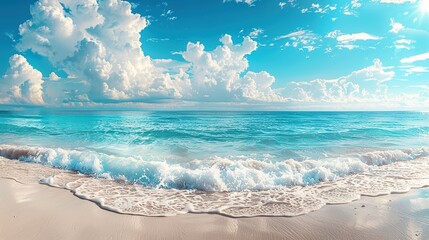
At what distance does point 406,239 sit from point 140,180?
313 inches

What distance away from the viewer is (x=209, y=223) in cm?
561

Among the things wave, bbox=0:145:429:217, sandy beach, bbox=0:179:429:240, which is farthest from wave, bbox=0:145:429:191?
sandy beach, bbox=0:179:429:240

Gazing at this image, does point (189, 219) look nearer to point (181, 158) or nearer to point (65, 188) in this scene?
point (65, 188)

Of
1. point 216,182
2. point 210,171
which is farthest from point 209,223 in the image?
point 210,171

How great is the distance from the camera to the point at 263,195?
7715mm

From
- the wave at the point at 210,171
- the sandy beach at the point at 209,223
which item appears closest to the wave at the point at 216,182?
the wave at the point at 210,171

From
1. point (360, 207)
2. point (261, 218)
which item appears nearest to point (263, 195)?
point (261, 218)

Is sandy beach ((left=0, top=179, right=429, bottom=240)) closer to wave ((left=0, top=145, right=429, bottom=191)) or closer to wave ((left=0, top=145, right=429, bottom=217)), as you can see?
wave ((left=0, top=145, right=429, bottom=217))

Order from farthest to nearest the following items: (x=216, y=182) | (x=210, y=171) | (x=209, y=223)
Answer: (x=210, y=171)
(x=216, y=182)
(x=209, y=223)

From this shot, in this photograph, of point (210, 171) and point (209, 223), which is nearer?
point (209, 223)

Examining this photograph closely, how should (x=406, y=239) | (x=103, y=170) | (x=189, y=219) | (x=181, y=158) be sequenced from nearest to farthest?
(x=406, y=239) → (x=189, y=219) → (x=103, y=170) → (x=181, y=158)

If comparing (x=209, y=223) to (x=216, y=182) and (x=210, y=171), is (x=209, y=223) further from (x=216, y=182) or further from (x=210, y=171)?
(x=210, y=171)

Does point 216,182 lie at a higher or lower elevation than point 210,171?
lower

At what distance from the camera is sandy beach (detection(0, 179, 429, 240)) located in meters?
5.01
